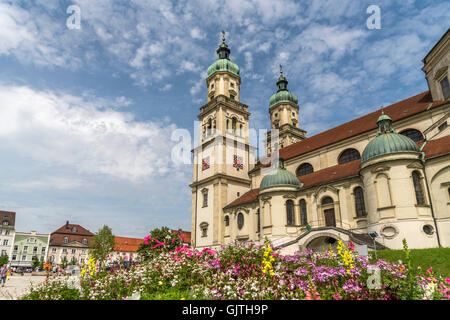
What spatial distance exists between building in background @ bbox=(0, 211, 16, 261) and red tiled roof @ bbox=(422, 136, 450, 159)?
80.2 metres

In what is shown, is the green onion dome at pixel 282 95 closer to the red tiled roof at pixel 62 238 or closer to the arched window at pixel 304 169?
the arched window at pixel 304 169

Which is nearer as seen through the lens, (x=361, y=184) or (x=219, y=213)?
(x=361, y=184)

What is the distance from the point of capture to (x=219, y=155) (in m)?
37.8

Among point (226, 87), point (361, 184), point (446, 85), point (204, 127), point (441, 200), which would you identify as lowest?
point (441, 200)

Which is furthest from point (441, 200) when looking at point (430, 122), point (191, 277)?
point (191, 277)

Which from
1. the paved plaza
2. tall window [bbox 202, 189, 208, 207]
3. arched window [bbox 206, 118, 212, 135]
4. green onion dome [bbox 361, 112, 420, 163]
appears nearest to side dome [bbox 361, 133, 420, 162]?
green onion dome [bbox 361, 112, 420, 163]

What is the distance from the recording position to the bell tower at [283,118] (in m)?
52.0

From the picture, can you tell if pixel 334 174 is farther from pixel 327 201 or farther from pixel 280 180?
pixel 280 180

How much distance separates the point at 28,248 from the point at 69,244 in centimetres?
851

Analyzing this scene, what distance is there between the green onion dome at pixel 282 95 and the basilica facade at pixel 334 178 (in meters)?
13.6

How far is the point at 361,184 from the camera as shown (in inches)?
893

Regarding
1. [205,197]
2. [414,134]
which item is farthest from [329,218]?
[205,197]
